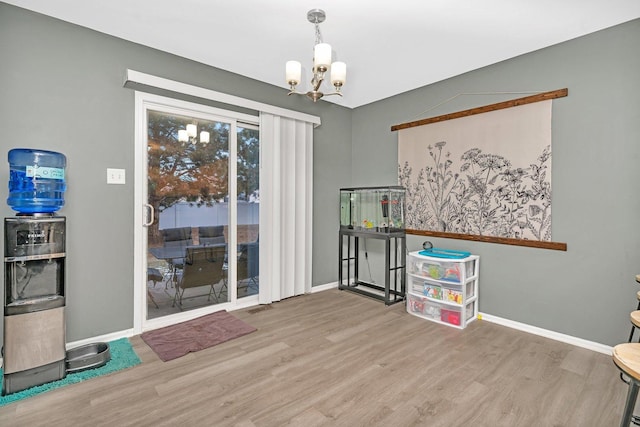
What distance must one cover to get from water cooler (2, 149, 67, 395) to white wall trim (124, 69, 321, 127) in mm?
933

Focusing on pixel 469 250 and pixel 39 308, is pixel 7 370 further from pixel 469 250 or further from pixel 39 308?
pixel 469 250

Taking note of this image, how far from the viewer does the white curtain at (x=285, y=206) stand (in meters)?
3.61

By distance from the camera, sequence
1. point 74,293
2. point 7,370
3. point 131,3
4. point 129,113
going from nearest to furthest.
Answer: point 7,370
point 131,3
point 74,293
point 129,113

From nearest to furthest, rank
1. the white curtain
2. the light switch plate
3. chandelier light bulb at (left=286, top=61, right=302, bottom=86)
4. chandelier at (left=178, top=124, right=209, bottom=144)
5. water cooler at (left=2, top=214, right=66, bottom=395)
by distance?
water cooler at (left=2, top=214, right=66, bottom=395), chandelier light bulb at (left=286, top=61, right=302, bottom=86), the light switch plate, chandelier at (left=178, top=124, right=209, bottom=144), the white curtain

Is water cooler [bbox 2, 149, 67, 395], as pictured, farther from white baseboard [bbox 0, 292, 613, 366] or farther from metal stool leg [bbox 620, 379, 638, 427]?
metal stool leg [bbox 620, 379, 638, 427]

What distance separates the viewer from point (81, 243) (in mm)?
2559

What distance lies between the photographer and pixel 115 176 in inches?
107

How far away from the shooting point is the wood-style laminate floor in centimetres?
178

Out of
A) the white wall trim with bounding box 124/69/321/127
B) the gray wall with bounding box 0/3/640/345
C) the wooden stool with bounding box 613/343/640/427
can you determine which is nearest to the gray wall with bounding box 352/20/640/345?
the gray wall with bounding box 0/3/640/345

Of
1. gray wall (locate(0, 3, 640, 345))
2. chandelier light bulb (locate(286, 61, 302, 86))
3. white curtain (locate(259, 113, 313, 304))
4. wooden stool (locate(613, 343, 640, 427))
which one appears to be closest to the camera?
wooden stool (locate(613, 343, 640, 427))

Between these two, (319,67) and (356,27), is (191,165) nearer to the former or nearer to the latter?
(319,67)

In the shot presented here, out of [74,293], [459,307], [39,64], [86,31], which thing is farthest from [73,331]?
[459,307]

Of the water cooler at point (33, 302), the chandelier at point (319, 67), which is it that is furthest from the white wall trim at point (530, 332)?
the chandelier at point (319, 67)

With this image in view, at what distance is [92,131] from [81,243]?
93 cm
